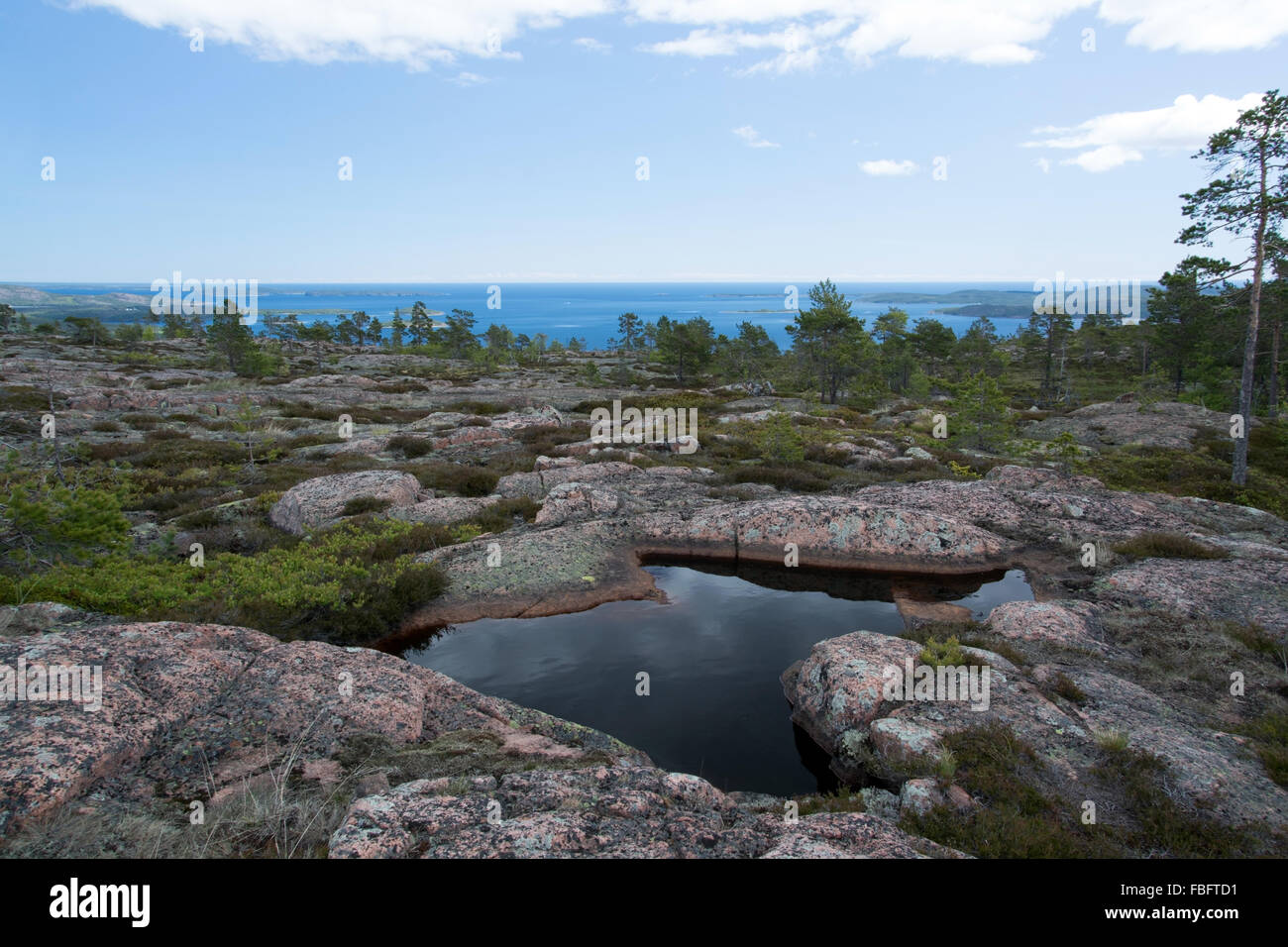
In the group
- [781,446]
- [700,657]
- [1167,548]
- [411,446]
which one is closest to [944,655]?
[700,657]

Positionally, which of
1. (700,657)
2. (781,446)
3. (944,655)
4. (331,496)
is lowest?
(700,657)

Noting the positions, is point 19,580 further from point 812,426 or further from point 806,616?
point 812,426

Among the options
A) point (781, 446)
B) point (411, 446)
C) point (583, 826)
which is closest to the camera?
point (583, 826)

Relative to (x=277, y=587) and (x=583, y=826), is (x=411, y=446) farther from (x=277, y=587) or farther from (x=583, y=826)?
(x=583, y=826)

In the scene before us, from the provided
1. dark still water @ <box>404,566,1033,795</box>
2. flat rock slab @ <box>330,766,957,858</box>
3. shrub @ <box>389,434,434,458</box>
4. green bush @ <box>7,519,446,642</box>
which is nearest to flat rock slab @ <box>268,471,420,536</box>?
green bush @ <box>7,519,446,642</box>

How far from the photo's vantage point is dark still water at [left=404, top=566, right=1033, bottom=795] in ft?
30.7

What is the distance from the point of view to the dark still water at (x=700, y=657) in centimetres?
935

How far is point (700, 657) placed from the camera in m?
12.1

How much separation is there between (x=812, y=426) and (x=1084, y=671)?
26.7 metres

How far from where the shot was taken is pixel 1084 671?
377 inches

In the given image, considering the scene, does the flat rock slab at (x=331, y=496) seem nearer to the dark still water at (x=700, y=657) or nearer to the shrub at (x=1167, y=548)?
the dark still water at (x=700, y=657)

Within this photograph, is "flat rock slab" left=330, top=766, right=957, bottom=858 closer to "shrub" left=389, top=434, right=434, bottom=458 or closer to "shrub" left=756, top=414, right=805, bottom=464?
"shrub" left=756, top=414, right=805, bottom=464

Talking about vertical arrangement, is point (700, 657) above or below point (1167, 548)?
below

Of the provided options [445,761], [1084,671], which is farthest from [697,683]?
[1084,671]
